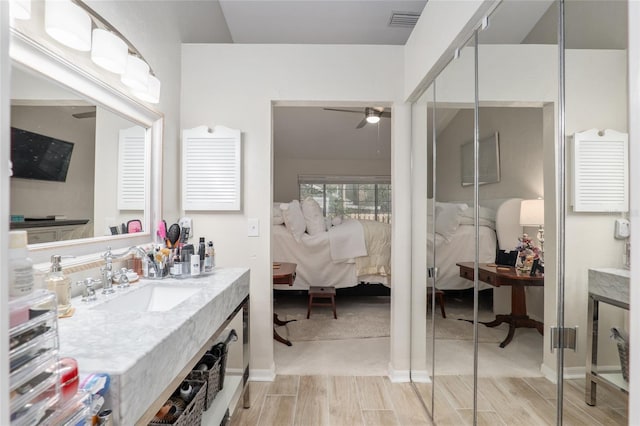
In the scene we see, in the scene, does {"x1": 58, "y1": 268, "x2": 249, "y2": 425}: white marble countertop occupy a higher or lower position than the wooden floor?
higher

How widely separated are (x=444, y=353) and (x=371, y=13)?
2.67 meters

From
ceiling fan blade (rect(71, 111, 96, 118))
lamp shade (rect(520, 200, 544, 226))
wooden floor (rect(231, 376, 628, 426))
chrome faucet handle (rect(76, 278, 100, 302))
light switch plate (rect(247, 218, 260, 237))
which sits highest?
ceiling fan blade (rect(71, 111, 96, 118))

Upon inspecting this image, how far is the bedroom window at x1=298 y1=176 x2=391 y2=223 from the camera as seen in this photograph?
22.7 feet

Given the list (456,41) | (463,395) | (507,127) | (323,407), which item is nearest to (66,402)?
(507,127)

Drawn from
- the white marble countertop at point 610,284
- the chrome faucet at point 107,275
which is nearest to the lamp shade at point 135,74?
the chrome faucet at point 107,275

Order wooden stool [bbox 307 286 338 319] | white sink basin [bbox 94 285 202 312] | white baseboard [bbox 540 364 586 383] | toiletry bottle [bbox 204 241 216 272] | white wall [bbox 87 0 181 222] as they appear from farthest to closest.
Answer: wooden stool [bbox 307 286 338 319], toiletry bottle [bbox 204 241 216 272], white wall [bbox 87 0 181 222], white sink basin [bbox 94 285 202 312], white baseboard [bbox 540 364 586 383]

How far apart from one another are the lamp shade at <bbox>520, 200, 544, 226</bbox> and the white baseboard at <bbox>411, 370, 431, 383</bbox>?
1.48 m

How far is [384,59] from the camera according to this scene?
2326 mm

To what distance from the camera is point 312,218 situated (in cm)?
395

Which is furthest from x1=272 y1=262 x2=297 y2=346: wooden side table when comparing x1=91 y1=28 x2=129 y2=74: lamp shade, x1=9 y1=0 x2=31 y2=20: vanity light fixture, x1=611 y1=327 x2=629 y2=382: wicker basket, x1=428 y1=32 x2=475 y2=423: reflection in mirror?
x1=611 y1=327 x2=629 y2=382: wicker basket

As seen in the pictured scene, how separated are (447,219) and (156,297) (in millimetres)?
1566

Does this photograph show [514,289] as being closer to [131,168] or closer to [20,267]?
[20,267]

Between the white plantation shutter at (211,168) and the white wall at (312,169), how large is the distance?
459cm

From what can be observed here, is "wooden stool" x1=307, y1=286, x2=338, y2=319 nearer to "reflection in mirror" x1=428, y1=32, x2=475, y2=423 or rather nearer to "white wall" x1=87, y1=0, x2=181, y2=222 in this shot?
"reflection in mirror" x1=428, y1=32, x2=475, y2=423
